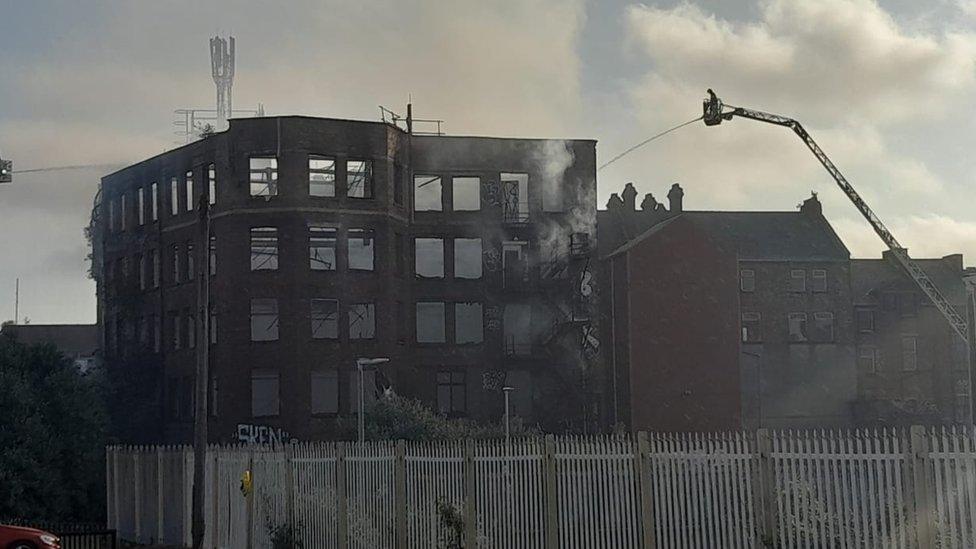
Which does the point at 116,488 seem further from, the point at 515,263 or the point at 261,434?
the point at 515,263

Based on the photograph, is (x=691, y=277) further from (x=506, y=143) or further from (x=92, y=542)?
(x=92, y=542)

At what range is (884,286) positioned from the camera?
298 feet

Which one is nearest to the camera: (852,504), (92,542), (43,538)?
(852,504)

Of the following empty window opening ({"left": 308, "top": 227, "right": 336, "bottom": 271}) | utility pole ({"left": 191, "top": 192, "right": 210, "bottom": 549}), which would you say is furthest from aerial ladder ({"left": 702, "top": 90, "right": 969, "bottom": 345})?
utility pole ({"left": 191, "top": 192, "right": 210, "bottom": 549})

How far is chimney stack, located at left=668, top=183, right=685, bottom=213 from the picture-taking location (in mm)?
91812

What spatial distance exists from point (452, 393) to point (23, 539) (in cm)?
4287

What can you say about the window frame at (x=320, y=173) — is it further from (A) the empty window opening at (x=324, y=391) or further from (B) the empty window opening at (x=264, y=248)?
(A) the empty window opening at (x=324, y=391)

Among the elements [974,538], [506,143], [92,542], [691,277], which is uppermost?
[506,143]

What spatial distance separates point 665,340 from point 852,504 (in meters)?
54.5

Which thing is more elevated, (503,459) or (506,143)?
(506,143)

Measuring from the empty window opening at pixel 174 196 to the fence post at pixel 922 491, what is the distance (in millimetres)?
58961

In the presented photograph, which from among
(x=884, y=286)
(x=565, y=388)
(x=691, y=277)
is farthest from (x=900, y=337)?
(x=565, y=388)

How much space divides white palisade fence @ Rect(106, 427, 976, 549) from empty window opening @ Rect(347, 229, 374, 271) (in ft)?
111

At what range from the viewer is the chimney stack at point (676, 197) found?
301ft
